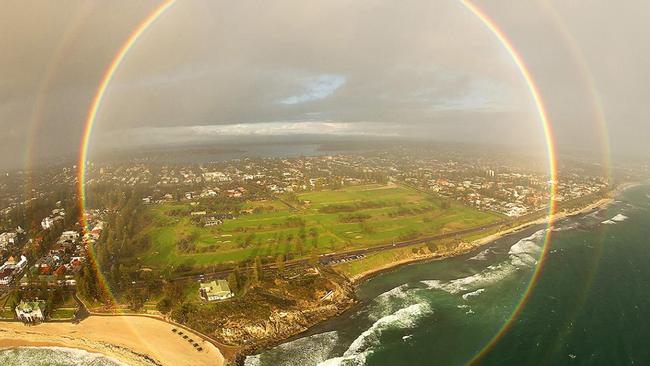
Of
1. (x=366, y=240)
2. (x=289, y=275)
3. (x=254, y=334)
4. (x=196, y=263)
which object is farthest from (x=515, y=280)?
(x=196, y=263)

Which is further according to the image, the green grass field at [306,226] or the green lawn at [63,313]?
the green grass field at [306,226]

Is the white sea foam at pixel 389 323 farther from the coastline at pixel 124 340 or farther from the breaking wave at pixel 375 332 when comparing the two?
the coastline at pixel 124 340

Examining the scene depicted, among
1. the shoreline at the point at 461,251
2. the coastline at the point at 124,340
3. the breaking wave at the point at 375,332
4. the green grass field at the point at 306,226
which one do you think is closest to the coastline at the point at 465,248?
the shoreline at the point at 461,251

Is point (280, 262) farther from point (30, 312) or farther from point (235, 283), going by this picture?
point (30, 312)

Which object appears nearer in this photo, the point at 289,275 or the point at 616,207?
the point at 289,275

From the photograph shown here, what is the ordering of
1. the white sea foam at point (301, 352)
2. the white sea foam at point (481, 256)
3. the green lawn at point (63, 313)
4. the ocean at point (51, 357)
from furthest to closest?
the white sea foam at point (481, 256)
the green lawn at point (63, 313)
the ocean at point (51, 357)
the white sea foam at point (301, 352)

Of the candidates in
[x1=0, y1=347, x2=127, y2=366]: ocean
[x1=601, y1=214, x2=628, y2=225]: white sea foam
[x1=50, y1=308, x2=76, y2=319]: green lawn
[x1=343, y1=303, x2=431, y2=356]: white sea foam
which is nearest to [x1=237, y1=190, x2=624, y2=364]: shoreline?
[x1=343, y1=303, x2=431, y2=356]: white sea foam

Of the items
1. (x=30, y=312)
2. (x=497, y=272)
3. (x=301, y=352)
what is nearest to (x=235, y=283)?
(x=301, y=352)

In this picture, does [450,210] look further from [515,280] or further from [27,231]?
[27,231]
